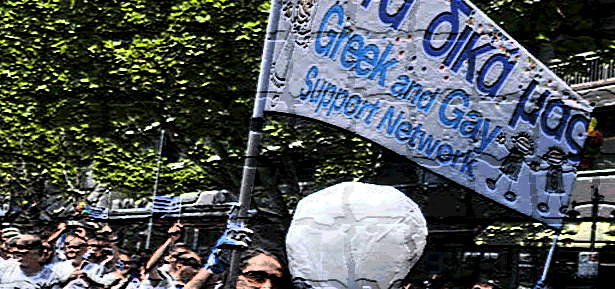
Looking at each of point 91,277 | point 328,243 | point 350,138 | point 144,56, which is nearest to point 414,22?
point 350,138

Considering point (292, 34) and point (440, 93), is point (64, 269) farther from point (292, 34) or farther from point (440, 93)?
point (440, 93)

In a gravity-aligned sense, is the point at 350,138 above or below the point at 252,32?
below

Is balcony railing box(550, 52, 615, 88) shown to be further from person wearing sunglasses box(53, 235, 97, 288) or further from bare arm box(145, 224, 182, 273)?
person wearing sunglasses box(53, 235, 97, 288)

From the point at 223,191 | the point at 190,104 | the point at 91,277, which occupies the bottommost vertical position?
the point at 91,277

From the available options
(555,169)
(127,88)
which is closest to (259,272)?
(127,88)

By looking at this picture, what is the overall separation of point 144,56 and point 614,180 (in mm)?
1642

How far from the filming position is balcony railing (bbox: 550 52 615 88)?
2.99 m

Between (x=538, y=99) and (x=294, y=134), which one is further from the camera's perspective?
(x=294, y=134)

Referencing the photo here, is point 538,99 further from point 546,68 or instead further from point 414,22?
point 414,22

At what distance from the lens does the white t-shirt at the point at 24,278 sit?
3.67 metres

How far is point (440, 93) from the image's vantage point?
10.5 ft

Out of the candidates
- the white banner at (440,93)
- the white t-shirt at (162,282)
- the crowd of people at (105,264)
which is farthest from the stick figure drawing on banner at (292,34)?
the white t-shirt at (162,282)

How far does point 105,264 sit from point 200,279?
39cm

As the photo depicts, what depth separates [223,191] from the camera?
3436 millimetres
